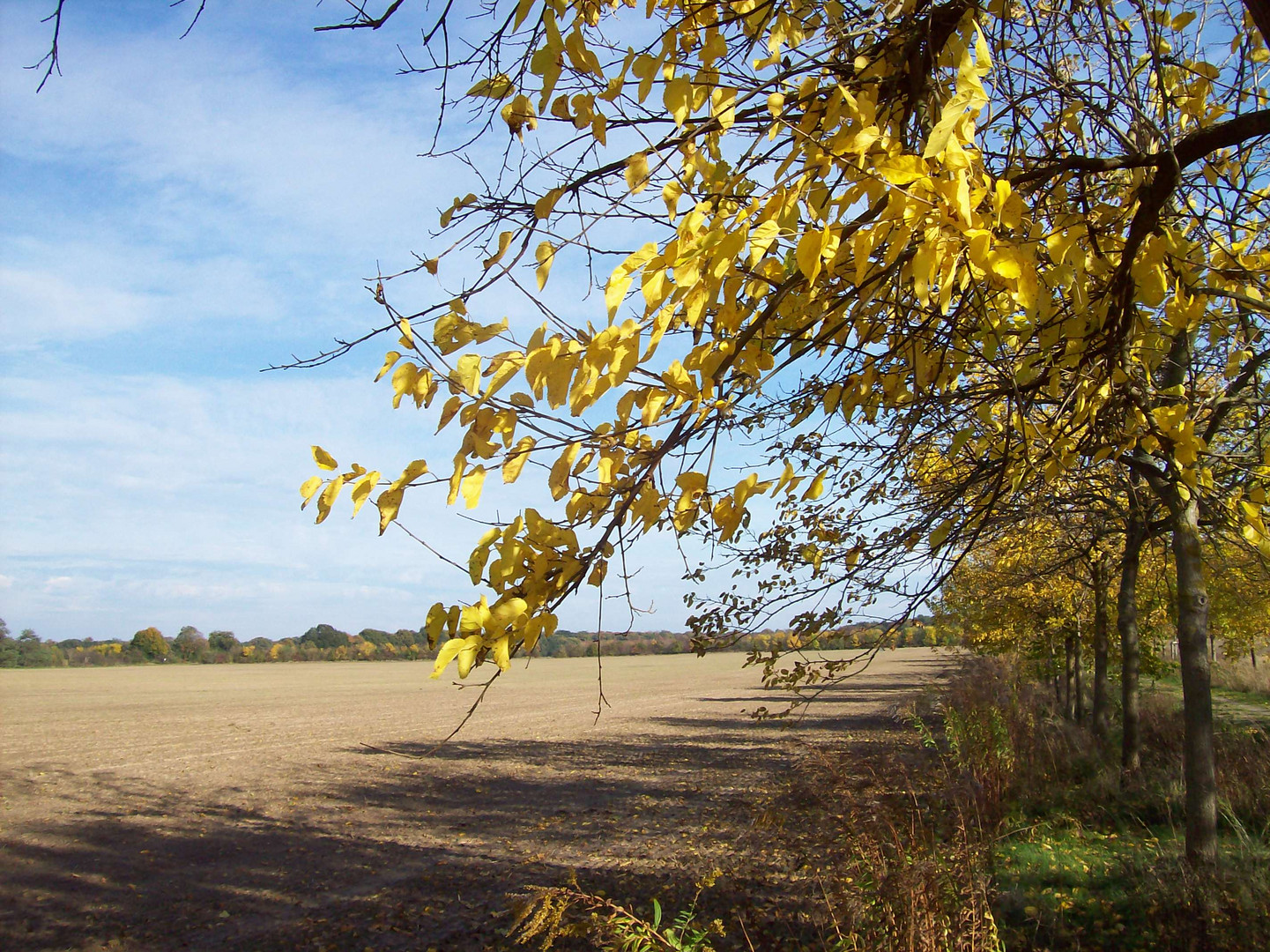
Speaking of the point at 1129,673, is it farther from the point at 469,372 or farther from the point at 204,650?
the point at 204,650

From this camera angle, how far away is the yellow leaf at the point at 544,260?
5.39 feet

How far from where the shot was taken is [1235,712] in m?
21.2

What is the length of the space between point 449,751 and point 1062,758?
17.2m

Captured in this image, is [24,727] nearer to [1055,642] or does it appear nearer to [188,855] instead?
[188,855]

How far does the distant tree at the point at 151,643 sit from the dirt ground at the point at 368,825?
3936 inches

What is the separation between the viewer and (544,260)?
5.54ft

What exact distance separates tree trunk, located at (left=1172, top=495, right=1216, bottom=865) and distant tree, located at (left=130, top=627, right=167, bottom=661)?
13597 centimetres

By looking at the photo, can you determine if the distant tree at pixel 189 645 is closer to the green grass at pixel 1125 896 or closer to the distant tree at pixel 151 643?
the distant tree at pixel 151 643

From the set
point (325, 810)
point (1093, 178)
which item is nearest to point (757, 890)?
point (1093, 178)

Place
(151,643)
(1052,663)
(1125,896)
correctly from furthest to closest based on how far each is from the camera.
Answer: (151,643) → (1052,663) → (1125,896)

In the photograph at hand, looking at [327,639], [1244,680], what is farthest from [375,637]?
[1244,680]

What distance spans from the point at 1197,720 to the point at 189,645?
431 feet

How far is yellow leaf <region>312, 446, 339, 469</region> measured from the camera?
1.57 meters

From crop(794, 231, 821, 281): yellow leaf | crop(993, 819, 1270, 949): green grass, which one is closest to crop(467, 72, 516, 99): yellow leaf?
crop(794, 231, 821, 281): yellow leaf
